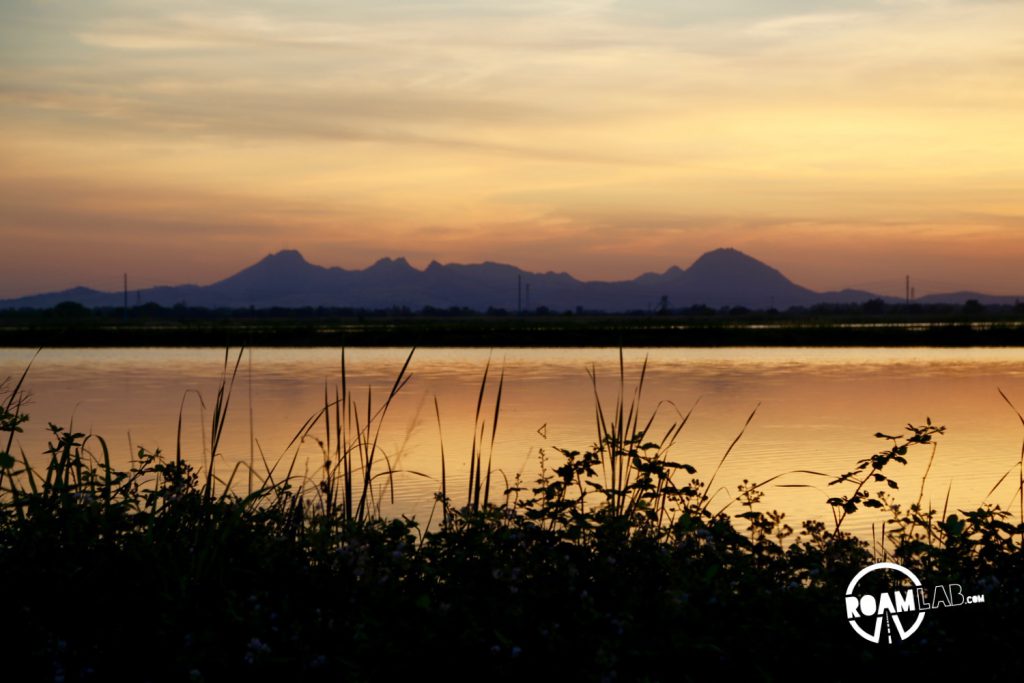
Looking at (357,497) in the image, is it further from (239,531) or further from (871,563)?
(871,563)

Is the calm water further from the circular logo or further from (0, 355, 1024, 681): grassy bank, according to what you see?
the circular logo

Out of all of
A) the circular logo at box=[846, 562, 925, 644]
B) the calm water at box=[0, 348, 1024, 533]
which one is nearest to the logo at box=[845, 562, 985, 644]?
the circular logo at box=[846, 562, 925, 644]

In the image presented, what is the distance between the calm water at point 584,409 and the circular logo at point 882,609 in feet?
13.4

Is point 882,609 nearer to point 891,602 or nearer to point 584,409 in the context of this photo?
point 891,602

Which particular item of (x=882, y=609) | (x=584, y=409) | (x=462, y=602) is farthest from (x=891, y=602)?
(x=584, y=409)

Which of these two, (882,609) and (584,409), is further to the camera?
(584,409)

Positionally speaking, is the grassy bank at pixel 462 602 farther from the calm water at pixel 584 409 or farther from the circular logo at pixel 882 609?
the calm water at pixel 584 409

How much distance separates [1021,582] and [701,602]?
7.54 ft

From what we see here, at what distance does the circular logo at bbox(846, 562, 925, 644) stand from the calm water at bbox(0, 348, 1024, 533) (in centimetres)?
408

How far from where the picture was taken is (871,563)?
7.32 meters

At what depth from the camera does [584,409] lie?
27.0m

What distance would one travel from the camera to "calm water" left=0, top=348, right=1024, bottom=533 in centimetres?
1698

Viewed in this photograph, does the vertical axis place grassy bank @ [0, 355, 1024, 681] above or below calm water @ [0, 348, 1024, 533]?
above

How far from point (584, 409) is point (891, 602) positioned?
810 inches
